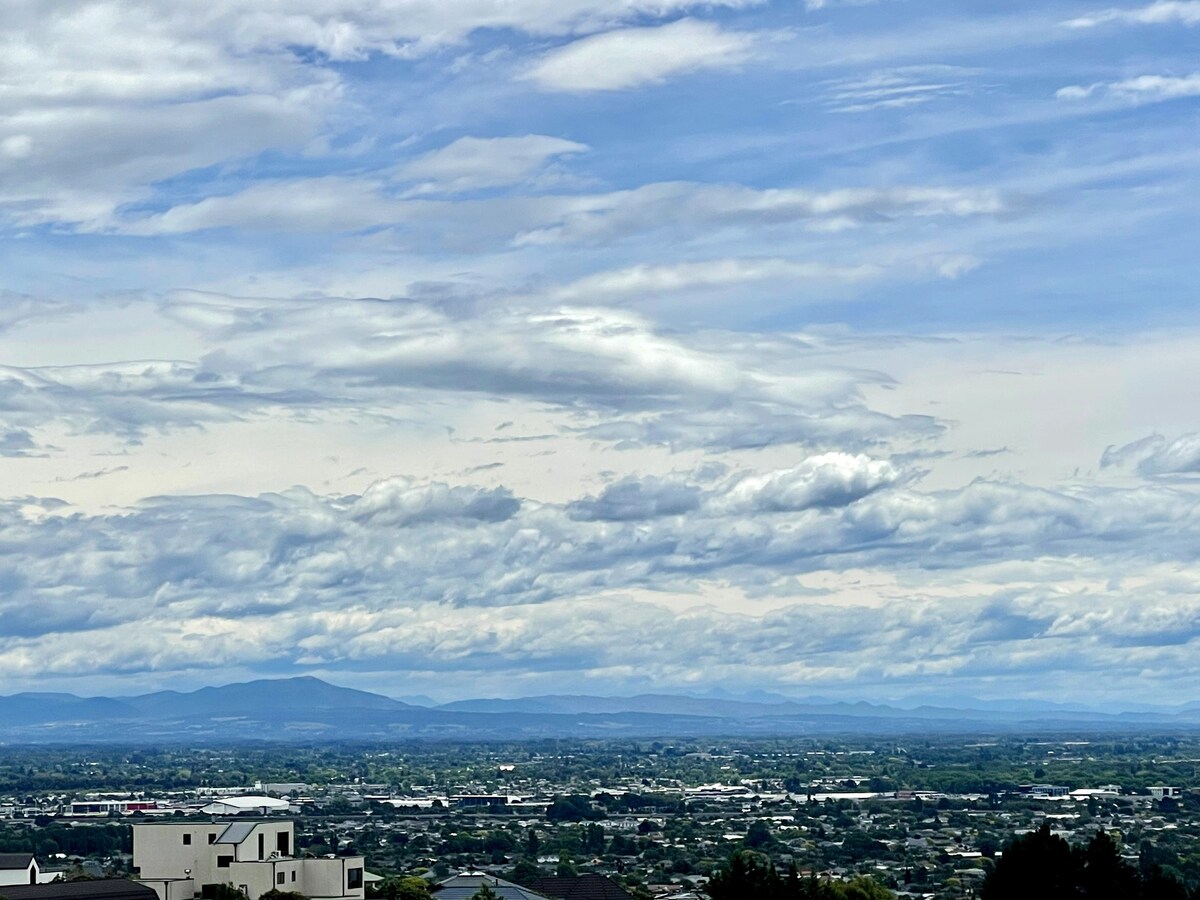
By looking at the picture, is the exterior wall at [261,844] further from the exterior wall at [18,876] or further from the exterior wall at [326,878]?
the exterior wall at [18,876]

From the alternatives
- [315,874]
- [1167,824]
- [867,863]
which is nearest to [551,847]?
[867,863]

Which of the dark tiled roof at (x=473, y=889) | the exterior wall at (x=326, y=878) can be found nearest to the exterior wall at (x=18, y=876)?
the exterior wall at (x=326, y=878)

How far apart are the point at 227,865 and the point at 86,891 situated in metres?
6.43

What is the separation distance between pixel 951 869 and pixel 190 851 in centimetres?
7929

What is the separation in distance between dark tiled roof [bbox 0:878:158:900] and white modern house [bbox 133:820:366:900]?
2.59 metres

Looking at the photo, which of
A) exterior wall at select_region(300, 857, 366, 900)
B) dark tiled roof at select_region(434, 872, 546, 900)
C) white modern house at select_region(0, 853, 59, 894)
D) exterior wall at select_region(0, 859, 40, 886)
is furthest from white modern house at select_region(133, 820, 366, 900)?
white modern house at select_region(0, 853, 59, 894)

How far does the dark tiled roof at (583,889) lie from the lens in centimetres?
9512

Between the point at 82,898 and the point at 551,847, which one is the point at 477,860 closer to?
the point at 551,847

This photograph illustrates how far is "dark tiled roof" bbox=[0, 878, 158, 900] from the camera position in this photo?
78312 mm

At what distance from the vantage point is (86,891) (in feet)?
259

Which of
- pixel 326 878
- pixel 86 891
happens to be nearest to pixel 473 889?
pixel 326 878

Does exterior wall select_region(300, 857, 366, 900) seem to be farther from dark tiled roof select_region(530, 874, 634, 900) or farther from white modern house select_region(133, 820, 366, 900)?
dark tiled roof select_region(530, 874, 634, 900)

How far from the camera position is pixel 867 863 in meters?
164

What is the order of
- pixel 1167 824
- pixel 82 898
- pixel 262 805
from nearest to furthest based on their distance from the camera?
pixel 82 898 → pixel 262 805 → pixel 1167 824
